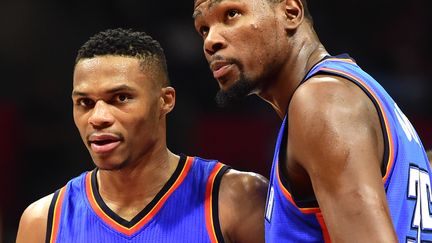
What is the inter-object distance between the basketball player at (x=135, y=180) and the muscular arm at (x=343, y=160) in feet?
2.99

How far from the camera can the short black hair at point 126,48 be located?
2418 mm

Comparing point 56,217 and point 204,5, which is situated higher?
point 204,5

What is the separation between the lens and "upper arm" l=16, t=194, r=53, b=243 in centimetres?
246

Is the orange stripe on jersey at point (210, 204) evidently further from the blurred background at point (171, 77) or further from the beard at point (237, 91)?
the blurred background at point (171, 77)

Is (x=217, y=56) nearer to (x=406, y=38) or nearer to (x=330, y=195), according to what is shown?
(x=330, y=195)

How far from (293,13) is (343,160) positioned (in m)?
0.62

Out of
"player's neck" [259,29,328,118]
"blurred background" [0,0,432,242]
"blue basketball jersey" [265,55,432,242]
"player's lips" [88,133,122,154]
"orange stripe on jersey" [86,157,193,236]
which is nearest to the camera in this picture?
"blue basketball jersey" [265,55,432,242]

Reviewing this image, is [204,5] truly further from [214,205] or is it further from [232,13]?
[214,205]

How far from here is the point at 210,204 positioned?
7.88ft

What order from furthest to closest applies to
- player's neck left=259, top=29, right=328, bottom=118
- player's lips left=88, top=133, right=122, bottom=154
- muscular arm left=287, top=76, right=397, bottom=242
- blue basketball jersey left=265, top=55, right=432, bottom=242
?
1. player's lips left=88, top=133, right=122, bottom=154
2. player's neck left=259, top=29, right=328, bottom=118
3. blue basketball jersey left=265, top=55, right=432, bottom=242
4. muscular arm left=287, top=76, right=397, bottom=242

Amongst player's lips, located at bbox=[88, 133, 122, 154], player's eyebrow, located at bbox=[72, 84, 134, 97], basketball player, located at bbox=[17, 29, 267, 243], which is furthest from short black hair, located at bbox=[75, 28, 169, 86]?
player's lips, located at bbox=[88, 133, 122, 154]

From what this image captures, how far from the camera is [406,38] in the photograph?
18.7 ft

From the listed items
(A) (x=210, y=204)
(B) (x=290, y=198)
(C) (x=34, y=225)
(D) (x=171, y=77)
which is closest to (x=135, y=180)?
(A) (x=210, y=204)

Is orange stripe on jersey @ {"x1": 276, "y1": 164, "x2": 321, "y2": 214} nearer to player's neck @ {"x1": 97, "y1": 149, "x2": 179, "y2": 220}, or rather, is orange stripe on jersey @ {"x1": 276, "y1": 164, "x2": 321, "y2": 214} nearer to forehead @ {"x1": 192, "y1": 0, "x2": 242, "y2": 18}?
forehead @ {"x1": 192, "y1": 0, "x2": 242, "y2": 18}
